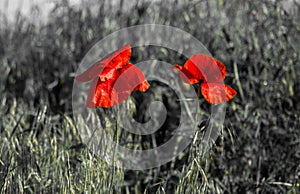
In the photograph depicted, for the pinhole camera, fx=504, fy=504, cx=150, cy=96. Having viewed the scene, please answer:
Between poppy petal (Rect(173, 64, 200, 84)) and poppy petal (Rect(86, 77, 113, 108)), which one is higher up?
poppy petal (Rect(173, 64, 200, 84))

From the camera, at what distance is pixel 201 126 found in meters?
2.11

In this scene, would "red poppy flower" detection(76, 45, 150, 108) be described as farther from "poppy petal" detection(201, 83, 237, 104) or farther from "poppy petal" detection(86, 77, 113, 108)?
"poppy petal" detection(201, 83, 237, 104)

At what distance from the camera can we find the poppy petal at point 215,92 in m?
1.38

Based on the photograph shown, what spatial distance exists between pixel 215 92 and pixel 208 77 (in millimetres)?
49

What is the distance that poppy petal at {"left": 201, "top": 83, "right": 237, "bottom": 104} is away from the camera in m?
1.38

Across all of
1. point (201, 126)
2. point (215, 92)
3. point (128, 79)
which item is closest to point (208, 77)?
point (215, 92)

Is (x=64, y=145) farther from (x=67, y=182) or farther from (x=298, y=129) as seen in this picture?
(x=298, y=129)

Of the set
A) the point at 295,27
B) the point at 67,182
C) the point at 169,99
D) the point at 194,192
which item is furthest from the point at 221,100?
the point at 295,27

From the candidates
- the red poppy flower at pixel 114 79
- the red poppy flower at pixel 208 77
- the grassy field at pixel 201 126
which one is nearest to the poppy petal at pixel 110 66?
the red poppy flower at pixel 114 79

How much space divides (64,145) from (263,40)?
4.08 ft

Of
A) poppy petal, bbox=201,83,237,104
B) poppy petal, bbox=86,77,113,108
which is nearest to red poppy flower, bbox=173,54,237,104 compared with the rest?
poppy petal, bbox=201,83,237,104

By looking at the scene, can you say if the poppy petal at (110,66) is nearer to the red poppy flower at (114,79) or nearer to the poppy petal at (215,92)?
the red poppy flower at (114,79)

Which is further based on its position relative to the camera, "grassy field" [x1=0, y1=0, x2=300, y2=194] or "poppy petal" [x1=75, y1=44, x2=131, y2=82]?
"grassy field" [x1=0, y1=0, x2=300, y2=194]

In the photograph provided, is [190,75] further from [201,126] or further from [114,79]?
[201,126]
